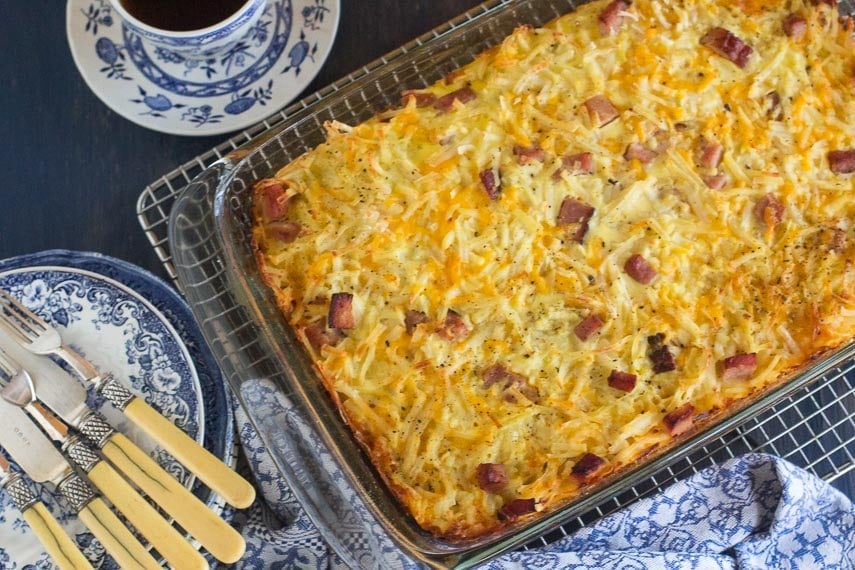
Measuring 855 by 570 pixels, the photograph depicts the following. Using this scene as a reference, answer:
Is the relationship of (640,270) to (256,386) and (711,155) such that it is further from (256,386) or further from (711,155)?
(256,386)

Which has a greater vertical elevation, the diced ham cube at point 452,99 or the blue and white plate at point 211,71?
the blue and white plate at point 211,71

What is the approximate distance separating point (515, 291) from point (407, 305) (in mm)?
227

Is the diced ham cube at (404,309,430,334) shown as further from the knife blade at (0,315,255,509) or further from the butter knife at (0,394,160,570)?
the butter knife at (0,394,160,570)

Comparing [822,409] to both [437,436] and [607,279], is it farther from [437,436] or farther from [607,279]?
[437,436]

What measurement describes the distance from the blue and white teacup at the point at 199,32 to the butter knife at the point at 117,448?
78 cm

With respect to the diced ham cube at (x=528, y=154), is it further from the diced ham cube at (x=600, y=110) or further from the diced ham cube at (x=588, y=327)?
the diced ham cube at (x=588, y=327)

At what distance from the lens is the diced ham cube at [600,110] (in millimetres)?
2232

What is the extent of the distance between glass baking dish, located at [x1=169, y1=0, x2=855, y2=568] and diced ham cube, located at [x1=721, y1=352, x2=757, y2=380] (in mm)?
76

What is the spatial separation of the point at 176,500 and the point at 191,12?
3.81 ft

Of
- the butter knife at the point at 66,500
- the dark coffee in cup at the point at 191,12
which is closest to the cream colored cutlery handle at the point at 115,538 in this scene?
the butter knife at the point at 66,500

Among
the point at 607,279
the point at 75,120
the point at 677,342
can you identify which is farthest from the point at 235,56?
the point at 677,342

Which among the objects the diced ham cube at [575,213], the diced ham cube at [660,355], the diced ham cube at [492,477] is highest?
the diced ham cube at [575,213]

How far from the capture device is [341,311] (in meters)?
2.13

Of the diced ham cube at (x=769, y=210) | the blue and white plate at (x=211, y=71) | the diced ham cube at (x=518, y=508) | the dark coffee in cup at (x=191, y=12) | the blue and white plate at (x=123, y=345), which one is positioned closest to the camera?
the diced ham cube at (x=518, y=508)
